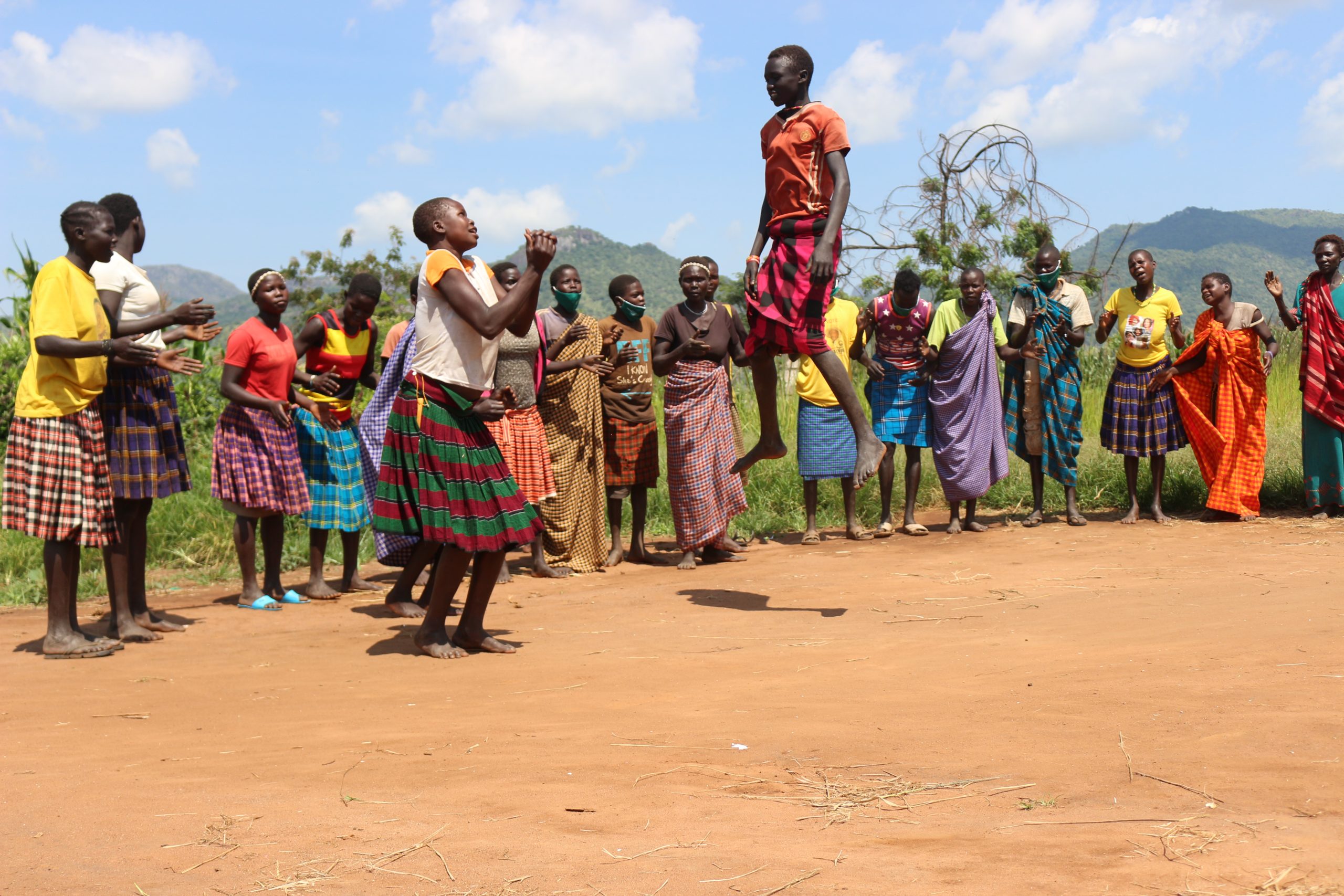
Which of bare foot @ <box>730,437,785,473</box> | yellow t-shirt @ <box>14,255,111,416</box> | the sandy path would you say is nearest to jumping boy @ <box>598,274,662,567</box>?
the sandy path

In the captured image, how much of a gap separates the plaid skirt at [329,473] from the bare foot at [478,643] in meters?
1.88

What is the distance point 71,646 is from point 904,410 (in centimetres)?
605

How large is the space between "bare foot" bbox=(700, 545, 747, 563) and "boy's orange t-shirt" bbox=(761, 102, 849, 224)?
3.23m

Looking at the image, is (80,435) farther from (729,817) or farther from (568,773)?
(729,817)

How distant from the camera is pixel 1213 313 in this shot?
30.0 feet

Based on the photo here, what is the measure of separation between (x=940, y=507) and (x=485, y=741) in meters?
7.27

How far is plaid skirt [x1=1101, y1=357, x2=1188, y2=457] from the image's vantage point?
911 centimetres

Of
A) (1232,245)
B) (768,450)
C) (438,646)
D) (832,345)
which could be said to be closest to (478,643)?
(438,646)

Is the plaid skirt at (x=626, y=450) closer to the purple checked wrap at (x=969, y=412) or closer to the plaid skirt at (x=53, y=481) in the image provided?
the purple checked wrap at (x=969, y=412)

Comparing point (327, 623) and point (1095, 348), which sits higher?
point (1095, 348)

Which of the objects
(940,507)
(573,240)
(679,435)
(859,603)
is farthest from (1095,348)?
(573,240)

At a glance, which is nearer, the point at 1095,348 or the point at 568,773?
the point at 568,773

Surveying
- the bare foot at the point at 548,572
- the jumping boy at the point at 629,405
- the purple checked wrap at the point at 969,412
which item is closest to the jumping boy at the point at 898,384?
the purple checked wrap at the point at 969,412

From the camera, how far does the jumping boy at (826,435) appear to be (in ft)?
29.0
